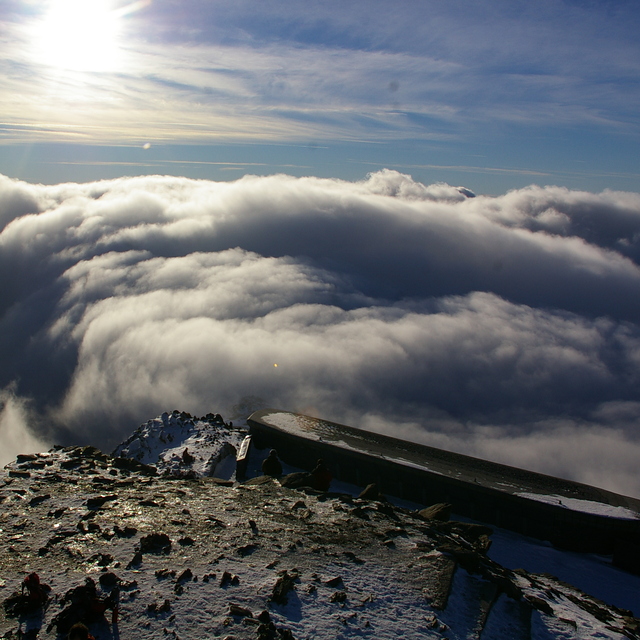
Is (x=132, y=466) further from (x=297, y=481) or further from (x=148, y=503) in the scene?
(x=297, y=481)

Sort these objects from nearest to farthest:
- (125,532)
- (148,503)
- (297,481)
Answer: (125,532) < (148,503) < (297,481)

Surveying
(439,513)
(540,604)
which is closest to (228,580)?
(540,604)

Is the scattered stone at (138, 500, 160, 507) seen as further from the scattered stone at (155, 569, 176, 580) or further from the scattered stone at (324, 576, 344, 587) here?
the scattered stone at (324, 576, 344, 587)

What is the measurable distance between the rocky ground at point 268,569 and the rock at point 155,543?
0.9 inches

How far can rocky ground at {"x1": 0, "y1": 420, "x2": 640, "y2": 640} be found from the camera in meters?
8.66

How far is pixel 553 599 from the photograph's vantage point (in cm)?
1115

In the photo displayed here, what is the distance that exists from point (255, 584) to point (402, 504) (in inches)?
389

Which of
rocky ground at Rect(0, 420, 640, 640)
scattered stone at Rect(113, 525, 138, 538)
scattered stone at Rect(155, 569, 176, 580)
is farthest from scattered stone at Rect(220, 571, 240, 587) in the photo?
scattered stone at Rect(113, 525, 138, 538)

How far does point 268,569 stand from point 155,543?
2.78 meters

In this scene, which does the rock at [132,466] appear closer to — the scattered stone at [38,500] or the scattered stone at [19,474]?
the scattered stone at [19,474]

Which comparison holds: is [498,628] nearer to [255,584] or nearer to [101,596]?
[255,584]

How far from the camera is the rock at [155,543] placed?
1075 centimetres

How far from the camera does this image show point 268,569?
10.2 m

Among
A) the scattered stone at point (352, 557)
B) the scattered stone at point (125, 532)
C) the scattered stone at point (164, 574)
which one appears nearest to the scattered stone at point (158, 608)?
the scattered stone at point (164, 574)
